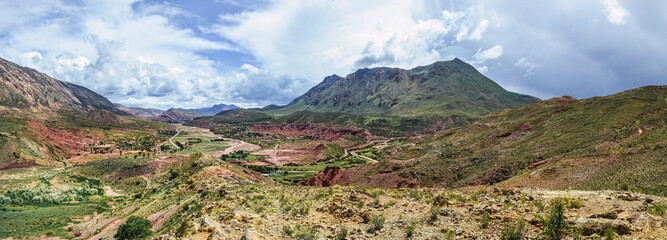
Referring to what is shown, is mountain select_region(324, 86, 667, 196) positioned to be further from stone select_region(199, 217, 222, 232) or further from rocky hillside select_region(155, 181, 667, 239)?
stone select_region(199, 217, 222, 232)

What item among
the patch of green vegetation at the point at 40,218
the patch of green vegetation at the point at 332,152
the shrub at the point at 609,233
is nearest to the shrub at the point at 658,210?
the shrub at the point at 609,233

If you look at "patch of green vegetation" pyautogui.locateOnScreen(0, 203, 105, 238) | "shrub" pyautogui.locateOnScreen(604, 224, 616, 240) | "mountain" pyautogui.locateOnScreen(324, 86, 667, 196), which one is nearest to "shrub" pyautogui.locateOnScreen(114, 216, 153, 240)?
"patch of green vegetation" pyautogui.locateOnScreen(0, 203, 105, 238)

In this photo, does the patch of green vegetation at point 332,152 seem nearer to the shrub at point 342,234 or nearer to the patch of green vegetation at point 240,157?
the patch of green vegetation at point 240,157

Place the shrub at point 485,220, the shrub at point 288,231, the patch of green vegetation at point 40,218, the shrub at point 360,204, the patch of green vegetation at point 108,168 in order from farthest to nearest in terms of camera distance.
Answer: the patch of green vegetation at point 108,168
the patch of green vegetation at point 40,218
the shrub at point 360,204
the shrub at point 288,231
the shrub at point 485,220

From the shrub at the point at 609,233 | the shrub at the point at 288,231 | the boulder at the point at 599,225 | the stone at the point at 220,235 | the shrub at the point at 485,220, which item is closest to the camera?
the shrub at the point at 609,233

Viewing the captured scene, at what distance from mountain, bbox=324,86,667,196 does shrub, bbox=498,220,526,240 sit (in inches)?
498

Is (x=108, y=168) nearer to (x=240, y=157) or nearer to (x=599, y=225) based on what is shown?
(x=240, y=157)

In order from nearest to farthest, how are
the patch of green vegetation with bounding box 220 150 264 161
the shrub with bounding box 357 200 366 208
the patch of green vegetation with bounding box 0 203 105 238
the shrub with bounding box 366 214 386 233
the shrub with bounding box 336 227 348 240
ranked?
the shrub with bounding box 336 227 348 240 → the shrub with bounding box 366 214 386 233 → the shrub with bounding box 357 200 366 208 → the patch of green vegetation with bounding box 0 203 105 238 → the patch of green vegetation with bounding box 220 150 264 161

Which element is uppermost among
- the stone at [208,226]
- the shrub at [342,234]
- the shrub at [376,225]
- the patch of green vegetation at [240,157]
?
the shrub at [376,225]

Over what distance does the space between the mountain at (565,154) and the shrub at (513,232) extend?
12.7m

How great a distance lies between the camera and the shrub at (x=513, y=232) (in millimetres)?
9516

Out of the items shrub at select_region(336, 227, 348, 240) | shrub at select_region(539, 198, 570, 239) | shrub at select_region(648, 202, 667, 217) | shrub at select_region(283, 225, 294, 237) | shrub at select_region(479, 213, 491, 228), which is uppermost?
shrub at select_region(648, 202, 667, 217)

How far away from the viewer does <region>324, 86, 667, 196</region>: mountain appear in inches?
853

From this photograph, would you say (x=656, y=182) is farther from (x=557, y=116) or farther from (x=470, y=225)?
(x=557, y=116)
